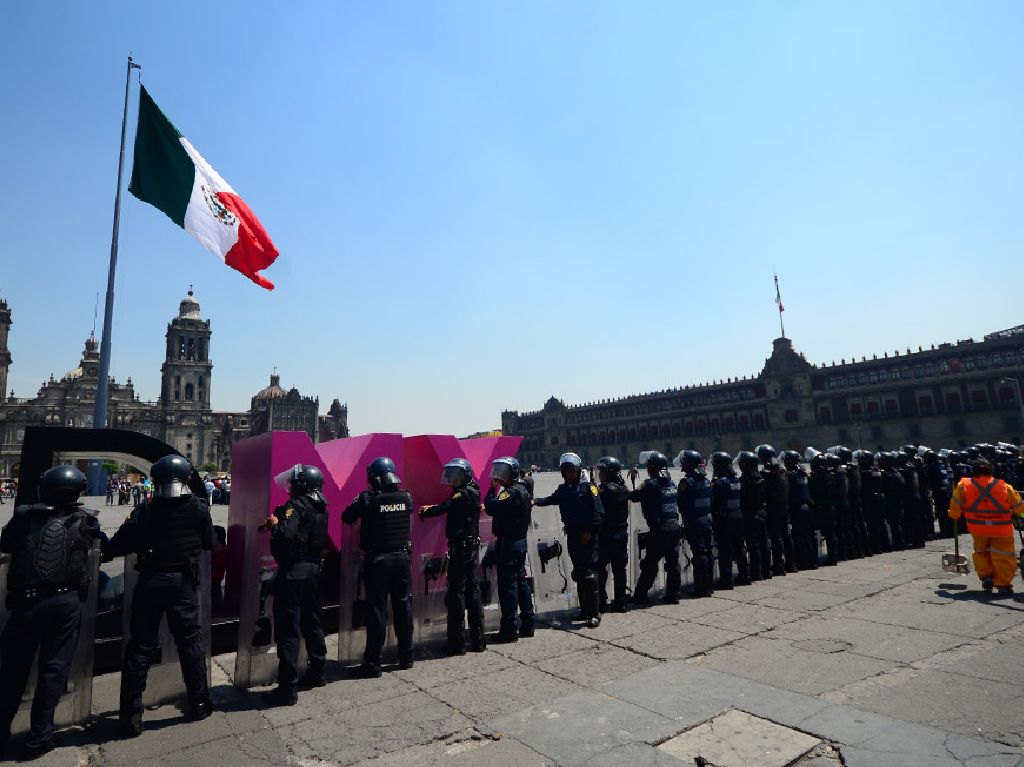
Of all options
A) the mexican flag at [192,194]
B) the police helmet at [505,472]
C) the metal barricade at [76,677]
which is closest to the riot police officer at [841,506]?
the police helmet at [505,472]

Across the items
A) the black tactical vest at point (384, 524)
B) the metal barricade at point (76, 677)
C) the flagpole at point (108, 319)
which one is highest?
the flagpole at point (108, 319)

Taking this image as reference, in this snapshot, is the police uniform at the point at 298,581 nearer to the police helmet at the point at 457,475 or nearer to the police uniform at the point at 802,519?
the police helmet at the point at 457,475

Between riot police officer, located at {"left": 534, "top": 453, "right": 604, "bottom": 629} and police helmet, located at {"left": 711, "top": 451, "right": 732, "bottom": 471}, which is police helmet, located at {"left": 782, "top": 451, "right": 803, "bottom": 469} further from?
riot police officer, located at {"left": 534, "top": 453, "right": 604, "bottom": 629}

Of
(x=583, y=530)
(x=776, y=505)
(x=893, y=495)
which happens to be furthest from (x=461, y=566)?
(x=893, y=495)

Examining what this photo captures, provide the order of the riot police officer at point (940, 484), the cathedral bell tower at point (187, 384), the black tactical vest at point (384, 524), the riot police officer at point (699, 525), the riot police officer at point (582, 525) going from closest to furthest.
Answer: the black tactical vest at point (384, 524)
the riot police officer at point (582, 525)
the riot police officer at point (699, 525)
the riot police officer at point (940, 484)
the cathedral bell tower at point (187, 384)

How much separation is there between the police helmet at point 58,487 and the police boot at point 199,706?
1716 millimetres

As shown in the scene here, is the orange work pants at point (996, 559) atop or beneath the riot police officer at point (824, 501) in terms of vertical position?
beneath

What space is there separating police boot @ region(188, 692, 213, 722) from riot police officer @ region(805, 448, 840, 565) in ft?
31.0

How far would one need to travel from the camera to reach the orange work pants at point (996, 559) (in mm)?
7090

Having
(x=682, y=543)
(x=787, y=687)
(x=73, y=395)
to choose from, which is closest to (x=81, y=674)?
(x=787, y=687)

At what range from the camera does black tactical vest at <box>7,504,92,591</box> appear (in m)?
3.72

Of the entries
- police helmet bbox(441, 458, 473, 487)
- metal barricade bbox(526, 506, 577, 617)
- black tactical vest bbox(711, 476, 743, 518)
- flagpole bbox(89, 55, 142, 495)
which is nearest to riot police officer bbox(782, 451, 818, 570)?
black tactical vest bbox(711, 476, 743, 518)

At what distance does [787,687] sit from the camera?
14.1ft

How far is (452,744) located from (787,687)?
265 centimetres
